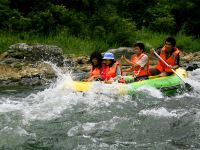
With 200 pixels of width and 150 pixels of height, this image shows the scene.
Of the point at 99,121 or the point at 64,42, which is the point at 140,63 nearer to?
the point at 99,121

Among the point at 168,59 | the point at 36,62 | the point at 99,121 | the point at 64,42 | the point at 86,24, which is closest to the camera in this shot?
the point at 99,121

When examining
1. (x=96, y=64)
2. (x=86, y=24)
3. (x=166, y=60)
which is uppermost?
(x=96, y=64)

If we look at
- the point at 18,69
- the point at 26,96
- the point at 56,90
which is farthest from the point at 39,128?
the point at 18,69

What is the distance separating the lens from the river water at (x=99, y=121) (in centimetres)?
669

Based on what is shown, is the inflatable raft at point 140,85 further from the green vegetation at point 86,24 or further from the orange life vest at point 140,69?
the green vegetation at point 86,24

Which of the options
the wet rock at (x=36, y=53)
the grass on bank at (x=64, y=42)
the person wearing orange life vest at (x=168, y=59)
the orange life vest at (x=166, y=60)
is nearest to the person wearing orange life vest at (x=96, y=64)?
the person wearing orange life vest at (x=168, y=59)

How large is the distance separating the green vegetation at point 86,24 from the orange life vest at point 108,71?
781 cm

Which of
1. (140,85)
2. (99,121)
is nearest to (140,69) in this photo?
(140,85)

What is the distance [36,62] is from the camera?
54.5ft

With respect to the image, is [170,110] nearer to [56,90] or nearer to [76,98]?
[76,98]

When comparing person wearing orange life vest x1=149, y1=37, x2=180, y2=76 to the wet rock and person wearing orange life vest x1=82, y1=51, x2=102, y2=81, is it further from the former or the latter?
the wet rock

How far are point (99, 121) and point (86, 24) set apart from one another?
1388 centimetres

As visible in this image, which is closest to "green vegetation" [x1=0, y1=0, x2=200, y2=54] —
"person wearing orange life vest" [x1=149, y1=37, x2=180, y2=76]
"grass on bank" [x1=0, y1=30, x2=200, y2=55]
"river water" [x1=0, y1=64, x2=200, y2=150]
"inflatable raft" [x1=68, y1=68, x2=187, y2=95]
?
"grass on bank" [x1=0, y1=30, x2=200, y2=55]

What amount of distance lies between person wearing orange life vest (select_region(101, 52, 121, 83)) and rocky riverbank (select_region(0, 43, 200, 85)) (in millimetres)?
4220
